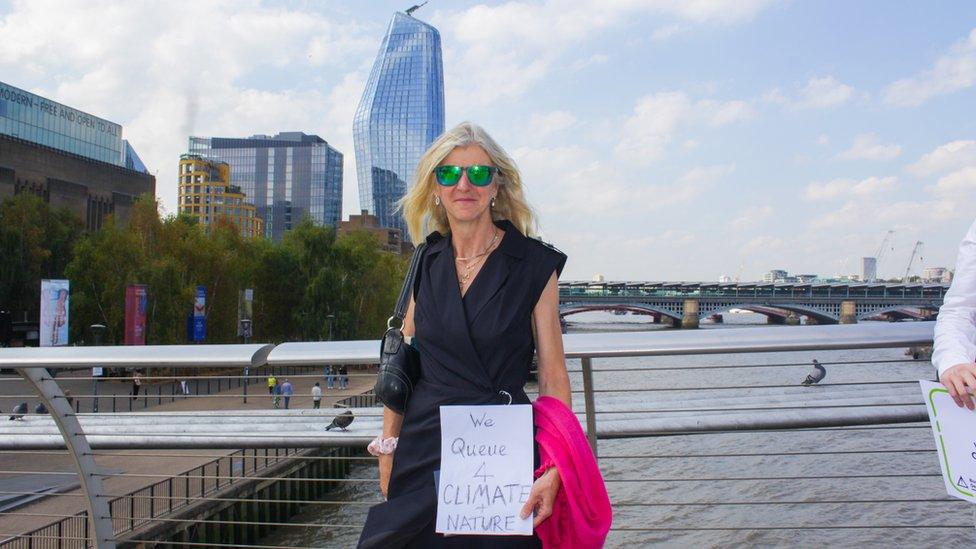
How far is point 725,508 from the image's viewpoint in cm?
1302

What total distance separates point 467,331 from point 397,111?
132421 mm

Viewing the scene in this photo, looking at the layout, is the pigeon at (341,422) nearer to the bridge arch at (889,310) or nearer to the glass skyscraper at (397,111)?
the bridge arch at (889,310)

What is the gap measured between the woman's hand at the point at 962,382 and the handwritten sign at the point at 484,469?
40.4 inches

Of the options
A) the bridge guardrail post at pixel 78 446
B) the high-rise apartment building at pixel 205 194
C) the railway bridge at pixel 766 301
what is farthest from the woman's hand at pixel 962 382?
the high-rise apartment building at pixel 205 194

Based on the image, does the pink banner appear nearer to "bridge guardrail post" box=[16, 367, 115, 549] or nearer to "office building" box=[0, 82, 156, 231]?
"office building" box=[0, 82, 156, 231]

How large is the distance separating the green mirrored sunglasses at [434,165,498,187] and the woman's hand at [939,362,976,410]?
4.19 feet

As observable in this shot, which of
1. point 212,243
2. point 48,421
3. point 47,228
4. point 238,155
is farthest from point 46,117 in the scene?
point 238,155

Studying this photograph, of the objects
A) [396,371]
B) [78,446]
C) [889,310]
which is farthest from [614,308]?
[396,371]

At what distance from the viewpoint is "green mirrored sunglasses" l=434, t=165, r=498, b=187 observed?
7.70ft

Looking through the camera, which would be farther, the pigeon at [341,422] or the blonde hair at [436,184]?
the pigeon at [341,422]

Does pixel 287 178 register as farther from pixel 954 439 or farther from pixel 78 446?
pixel 954 439

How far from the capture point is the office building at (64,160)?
46.9m

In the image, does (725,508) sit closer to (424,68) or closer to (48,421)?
(48,421)

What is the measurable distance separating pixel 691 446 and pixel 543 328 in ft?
49.7
